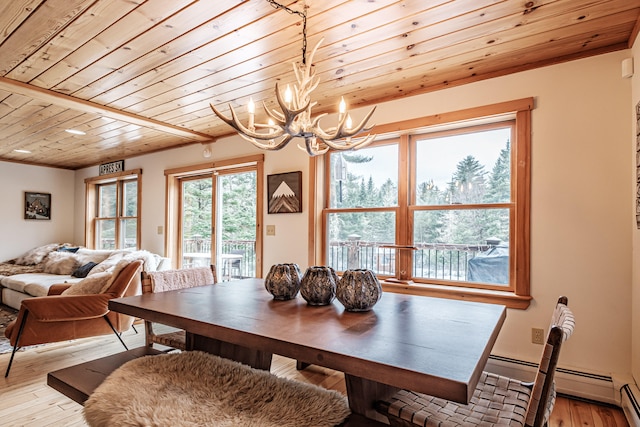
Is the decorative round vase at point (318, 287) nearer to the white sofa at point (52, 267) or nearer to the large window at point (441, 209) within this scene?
the large window at point (441, 209)

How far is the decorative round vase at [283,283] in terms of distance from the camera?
1.83 meters

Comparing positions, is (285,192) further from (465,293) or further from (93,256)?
(93,256)

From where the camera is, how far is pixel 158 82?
2775 millimetres

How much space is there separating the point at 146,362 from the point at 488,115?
2701 millimetres

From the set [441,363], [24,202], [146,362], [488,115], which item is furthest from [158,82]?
[24,202]

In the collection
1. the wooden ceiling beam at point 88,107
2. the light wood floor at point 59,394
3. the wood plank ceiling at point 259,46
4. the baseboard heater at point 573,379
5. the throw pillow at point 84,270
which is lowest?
the light wood floor at point 59,394

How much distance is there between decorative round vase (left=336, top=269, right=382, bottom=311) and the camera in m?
1.56

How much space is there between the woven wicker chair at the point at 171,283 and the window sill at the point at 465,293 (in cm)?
153

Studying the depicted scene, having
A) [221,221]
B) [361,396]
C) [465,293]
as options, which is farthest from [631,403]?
[221,221]

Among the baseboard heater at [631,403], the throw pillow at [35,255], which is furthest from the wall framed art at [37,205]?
the baseboard heater at [631,403]

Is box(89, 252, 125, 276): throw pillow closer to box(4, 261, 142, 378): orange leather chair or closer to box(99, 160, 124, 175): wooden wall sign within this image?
box(4, 261, 142, 378): orange leather chair

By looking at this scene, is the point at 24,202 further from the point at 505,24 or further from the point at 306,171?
the point at 505,24

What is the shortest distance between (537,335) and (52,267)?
236 inches

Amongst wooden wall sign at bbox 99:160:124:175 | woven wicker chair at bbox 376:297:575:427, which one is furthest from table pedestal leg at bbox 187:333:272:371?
wooden wall sign at bbox 99:160:124:175
